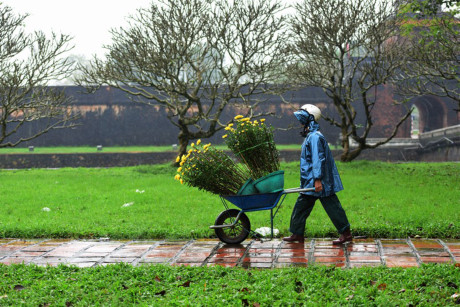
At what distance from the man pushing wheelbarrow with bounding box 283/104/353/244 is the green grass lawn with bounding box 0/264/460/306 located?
49.8 inches

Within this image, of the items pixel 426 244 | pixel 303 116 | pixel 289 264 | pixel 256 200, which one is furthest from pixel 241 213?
pixel 426 244

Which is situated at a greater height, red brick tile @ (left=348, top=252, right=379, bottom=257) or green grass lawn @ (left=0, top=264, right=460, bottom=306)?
green grass lawn @ (left=0, top=264, right=460, bottom=306)

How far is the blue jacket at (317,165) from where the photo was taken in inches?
220

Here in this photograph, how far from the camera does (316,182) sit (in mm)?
5531

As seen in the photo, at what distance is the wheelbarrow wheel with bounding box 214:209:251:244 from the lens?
571 centimetres

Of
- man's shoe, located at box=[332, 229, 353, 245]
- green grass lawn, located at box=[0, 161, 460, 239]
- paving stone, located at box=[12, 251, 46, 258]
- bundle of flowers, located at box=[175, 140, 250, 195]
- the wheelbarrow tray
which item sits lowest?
green grass lawn, located at box=[0, 161, 460, 239]

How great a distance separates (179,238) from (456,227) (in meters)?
3.08

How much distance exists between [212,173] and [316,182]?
106 cm

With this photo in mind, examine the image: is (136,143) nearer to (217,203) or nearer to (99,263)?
(217,203)

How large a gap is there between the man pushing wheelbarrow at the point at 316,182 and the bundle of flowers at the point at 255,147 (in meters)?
0.36

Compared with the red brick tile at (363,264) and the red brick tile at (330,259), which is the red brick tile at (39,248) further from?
the red brick tile at (363,264)

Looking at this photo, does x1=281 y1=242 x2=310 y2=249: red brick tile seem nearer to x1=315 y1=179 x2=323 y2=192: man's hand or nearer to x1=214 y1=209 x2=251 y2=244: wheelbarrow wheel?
x1=214 y1=209 x2=251 y2=244: wheelbarrow wheel

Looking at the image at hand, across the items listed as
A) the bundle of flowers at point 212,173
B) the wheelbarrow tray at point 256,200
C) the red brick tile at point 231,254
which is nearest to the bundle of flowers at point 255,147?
the bundle of flowers at point 212,173

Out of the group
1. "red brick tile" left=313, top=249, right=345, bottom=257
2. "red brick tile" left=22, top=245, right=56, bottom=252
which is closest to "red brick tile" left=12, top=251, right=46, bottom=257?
"red brick tile" left=22, top=245, right=56, bottom=252
